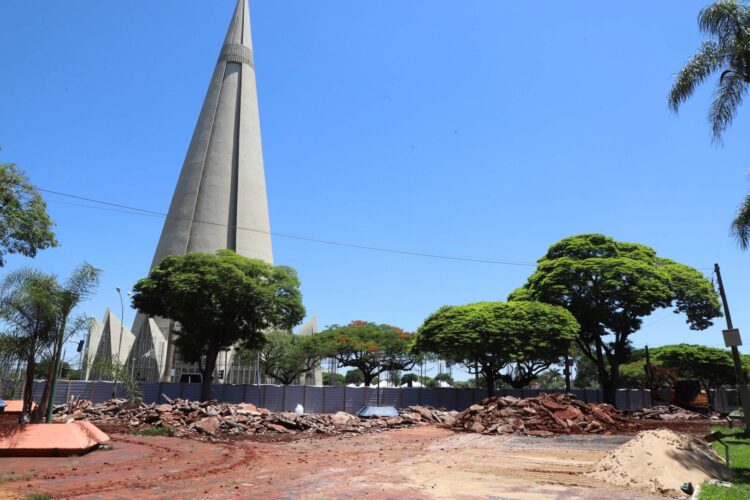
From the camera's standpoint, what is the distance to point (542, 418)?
25.7 m

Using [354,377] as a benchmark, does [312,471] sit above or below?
below

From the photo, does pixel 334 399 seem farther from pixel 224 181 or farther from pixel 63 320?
pixel 224 181

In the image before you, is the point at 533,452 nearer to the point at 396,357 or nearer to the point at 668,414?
the point at 668,414

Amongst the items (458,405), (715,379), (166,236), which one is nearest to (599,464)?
(458,405)

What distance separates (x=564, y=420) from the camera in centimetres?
2516

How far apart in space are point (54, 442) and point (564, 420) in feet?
67.7

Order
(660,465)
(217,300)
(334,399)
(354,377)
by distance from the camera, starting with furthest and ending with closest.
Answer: (354,377) < (334,399) < (217,300) < (660,465)

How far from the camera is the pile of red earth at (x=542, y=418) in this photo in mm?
24547

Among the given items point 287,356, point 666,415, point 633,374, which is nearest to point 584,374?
point 633,374

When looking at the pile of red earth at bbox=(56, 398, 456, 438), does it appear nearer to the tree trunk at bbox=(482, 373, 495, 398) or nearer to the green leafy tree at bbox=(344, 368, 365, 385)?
the tree trunk at bbox=(482, 373, 495, 398)

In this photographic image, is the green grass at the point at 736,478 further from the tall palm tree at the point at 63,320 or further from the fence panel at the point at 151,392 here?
the fence panel at the point at 151,392

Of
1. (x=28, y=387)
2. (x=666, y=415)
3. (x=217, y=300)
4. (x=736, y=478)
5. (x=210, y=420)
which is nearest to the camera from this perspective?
(x=736, y=478)

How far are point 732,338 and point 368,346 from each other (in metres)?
35.8

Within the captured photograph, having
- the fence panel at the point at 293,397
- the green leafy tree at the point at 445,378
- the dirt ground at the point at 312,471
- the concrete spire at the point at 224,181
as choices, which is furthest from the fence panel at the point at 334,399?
the green leafy tree at the point at 445,378
